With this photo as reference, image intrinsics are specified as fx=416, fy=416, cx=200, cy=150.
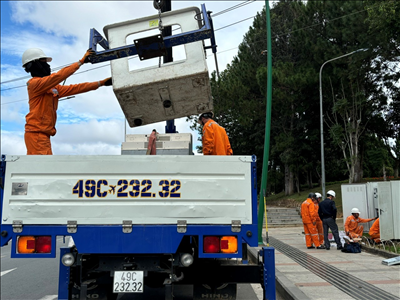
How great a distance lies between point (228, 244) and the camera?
3.98 meters

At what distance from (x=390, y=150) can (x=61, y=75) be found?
36279mm

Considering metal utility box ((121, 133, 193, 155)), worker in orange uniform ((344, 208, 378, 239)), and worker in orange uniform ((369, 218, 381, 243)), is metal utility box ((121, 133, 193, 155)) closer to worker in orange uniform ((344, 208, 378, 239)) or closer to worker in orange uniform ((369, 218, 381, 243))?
worker in orange uniform ((344, 208, 378, 239))

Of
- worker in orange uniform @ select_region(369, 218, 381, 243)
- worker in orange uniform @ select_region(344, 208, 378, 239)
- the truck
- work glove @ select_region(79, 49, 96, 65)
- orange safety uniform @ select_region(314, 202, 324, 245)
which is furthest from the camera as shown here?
orange safety uniform @ select_region(314, 202, 324, 245)

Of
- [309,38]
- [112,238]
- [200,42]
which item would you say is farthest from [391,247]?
[309,38]

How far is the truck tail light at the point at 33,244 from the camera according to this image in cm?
399

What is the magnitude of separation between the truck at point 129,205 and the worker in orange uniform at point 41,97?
821 mm

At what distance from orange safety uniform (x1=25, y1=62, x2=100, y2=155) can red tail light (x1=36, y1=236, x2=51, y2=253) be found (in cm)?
119

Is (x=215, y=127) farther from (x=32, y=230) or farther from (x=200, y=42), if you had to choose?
(x=32, y=230)

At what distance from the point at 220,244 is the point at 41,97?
2741 mm

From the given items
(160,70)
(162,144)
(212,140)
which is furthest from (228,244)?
(160,70)

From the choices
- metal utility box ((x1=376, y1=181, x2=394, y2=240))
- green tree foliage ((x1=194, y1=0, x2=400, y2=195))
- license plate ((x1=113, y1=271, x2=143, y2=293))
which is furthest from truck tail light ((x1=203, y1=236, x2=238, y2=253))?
green tree foliage ((x1=194, y1=0, x2=400, y2=195))

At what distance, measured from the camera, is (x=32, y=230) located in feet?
13.0

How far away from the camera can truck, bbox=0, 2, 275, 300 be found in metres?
3.96

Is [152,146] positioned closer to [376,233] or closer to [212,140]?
[212,140]
